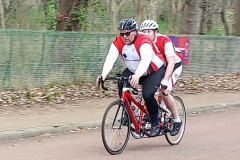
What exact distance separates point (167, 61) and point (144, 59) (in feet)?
2.32

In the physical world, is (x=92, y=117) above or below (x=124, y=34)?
below

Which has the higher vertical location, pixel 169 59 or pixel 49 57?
pixel 169 59

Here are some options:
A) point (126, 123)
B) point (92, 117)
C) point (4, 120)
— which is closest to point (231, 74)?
point (92, 117)

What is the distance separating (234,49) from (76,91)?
8.47 m

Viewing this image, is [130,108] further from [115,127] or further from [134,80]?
[134,80]

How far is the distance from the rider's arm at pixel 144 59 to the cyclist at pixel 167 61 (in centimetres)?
47

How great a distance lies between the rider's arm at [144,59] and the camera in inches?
316

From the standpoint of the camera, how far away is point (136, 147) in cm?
899

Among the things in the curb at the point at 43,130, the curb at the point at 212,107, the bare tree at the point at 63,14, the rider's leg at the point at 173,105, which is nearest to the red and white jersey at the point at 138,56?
the rider's leg at the point at 173,105

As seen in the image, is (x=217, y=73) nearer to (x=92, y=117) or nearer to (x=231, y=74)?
(x=231, y=74)

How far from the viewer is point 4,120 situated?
10.9 meters

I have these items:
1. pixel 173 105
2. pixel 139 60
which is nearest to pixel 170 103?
pixel 173 105

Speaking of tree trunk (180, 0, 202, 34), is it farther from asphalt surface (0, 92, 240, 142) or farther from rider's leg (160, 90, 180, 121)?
rider's leg (160, 90, 180, 121)

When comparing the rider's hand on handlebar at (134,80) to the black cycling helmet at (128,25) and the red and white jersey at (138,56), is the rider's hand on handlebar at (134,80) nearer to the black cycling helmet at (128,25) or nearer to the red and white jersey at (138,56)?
the red and white jersey at (138,56)
